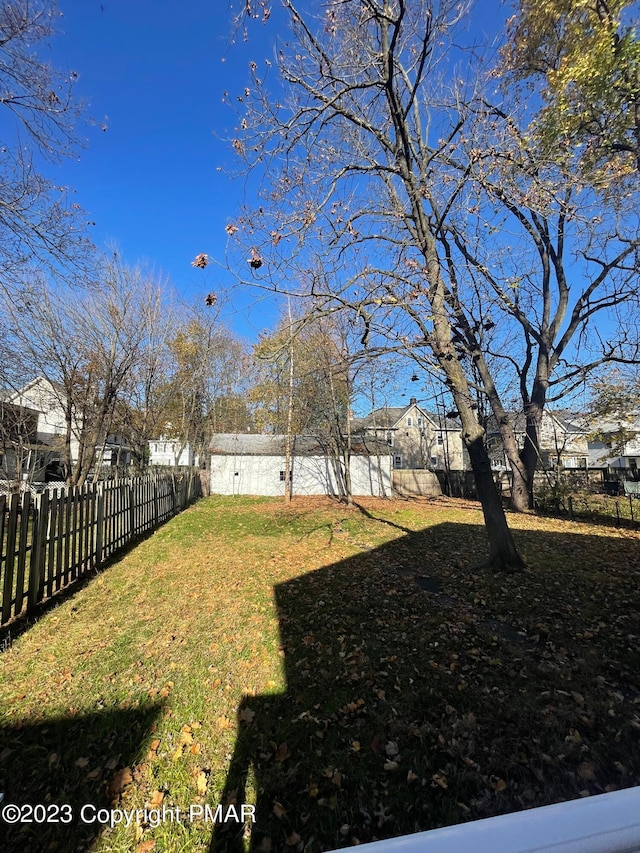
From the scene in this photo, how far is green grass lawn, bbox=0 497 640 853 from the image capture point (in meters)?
2.03

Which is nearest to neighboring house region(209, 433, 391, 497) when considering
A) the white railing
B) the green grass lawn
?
the green grass lawn

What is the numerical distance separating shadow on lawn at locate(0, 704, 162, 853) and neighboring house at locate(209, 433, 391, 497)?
1996cm

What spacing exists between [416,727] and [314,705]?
0.77m

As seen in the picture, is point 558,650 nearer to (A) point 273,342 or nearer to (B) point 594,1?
(A) point 273,342

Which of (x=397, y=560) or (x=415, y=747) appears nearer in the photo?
(x=415, y=747)

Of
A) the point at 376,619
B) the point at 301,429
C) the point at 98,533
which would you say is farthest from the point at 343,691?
the point at 301,429

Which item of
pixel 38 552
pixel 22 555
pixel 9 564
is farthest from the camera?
pixel 38 552

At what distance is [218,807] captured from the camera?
204 centimetres

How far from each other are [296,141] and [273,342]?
3.07 m

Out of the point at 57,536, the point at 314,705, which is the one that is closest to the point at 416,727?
the point at 314,705

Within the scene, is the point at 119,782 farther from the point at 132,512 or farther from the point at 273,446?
the point at 273,446

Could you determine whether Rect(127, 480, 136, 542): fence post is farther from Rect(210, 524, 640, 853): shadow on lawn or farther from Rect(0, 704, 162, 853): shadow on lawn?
Rect(0, 704, 162, 853): shadow on lawn

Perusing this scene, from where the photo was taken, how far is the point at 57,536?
4926mm

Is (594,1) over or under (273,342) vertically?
over
